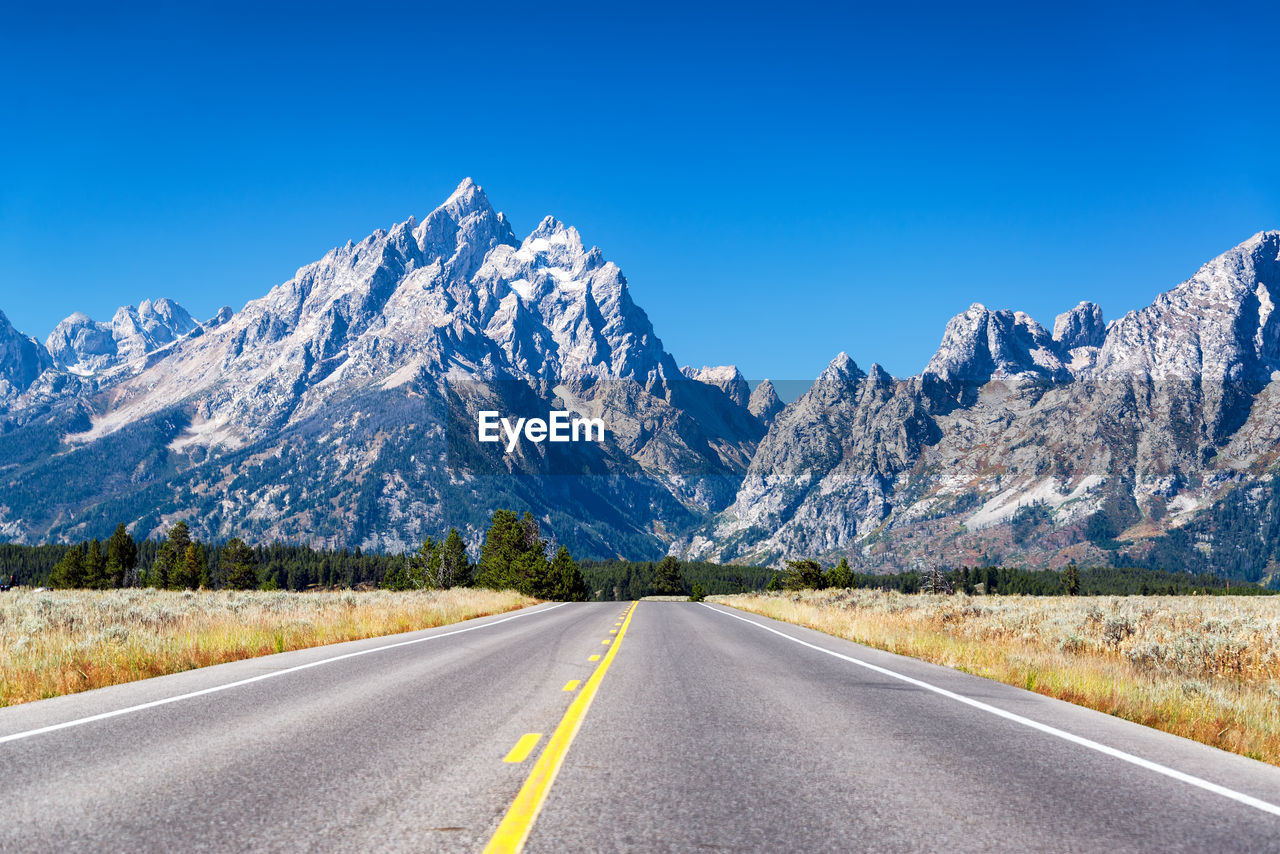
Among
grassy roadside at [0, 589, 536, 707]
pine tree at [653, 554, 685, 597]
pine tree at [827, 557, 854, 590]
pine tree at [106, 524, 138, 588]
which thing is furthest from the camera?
pine tree at [653, 554, 685, 597]

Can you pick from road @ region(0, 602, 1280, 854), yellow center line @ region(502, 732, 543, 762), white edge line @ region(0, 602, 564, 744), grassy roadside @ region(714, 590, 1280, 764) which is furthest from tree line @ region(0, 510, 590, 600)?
yellow center line @ region(502, 732, 543, 762)

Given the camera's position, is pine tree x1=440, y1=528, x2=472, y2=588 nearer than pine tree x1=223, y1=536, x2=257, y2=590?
Yes

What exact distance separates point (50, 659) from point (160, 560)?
356ft

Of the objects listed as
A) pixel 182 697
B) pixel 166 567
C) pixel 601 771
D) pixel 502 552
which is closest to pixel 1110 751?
pixel 601 771

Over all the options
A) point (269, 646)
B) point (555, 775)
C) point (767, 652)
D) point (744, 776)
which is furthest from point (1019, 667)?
point (269, 646)

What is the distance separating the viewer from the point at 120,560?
9275 cm

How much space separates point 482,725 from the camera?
804 centimetres

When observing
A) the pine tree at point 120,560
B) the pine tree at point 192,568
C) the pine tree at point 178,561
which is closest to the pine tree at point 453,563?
the pine tree at point 192,568

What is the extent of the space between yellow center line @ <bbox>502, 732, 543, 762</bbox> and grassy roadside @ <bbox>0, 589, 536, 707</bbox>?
7.48m

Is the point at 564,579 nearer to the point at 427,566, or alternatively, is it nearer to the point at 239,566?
the point at 427,566

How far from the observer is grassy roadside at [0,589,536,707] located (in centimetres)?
1137

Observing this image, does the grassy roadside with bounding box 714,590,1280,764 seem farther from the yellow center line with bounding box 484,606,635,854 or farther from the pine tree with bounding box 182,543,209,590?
the pine tree with bounding box 182,543,209,590

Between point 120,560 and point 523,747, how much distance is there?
10692 centimetres

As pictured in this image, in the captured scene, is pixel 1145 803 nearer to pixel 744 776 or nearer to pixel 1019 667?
pixel 744 776
